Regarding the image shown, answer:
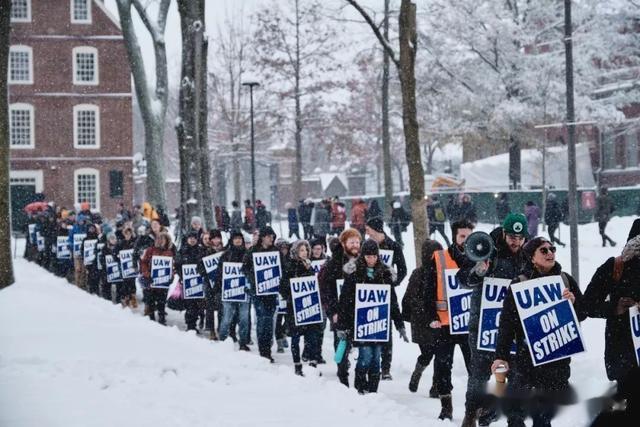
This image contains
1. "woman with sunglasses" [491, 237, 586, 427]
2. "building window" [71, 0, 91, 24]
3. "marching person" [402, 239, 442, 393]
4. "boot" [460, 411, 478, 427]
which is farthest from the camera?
"building window" [71, 0, 91, 24]

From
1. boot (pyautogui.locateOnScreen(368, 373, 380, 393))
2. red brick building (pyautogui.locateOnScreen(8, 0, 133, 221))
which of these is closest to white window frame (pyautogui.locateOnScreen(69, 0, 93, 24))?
red brick building (pyautogui.locateOnScreen(8, 0, 133, 221))

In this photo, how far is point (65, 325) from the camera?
47.5ft

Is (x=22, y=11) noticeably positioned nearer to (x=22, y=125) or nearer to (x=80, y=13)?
(x=80, y=13)

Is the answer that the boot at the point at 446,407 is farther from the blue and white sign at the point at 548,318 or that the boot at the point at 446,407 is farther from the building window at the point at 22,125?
the building window at the point at 22,125

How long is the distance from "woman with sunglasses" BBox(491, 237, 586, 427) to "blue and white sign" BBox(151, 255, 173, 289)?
10821 millimetres

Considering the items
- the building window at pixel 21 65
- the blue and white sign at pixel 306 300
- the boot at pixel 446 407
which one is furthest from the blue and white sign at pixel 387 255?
the building window at pixel 21 65

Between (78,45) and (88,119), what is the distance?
13.3 ft

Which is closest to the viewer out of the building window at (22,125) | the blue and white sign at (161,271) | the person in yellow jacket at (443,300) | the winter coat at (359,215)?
the person in yellow jacket at (443,300)

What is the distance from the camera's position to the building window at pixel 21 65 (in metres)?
54.8

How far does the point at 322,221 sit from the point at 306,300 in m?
22.1

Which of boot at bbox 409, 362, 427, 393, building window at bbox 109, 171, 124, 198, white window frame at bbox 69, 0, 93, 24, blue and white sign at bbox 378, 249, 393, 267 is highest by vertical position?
white window frame at bbox 69, 0, 93, 24

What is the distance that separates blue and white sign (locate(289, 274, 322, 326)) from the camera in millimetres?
12227

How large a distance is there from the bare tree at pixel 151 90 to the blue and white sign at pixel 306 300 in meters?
21.5

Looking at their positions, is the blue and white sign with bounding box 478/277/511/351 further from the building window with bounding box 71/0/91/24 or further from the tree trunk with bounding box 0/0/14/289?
the building window with bounding box 71/0/91/24
